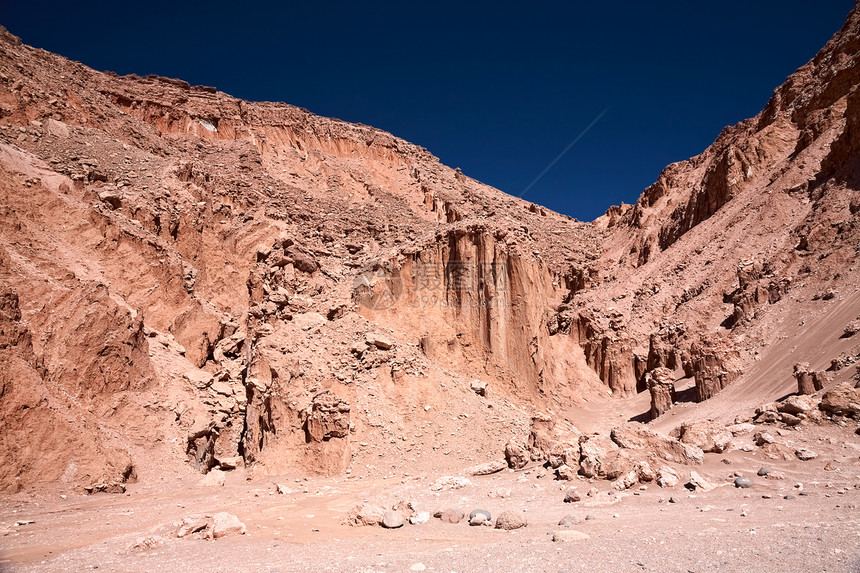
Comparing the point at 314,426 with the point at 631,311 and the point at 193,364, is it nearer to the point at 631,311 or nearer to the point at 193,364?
the point at 193,364

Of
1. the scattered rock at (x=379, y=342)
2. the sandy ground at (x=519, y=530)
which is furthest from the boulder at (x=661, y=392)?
the scattered rock at (x=379, y=342)

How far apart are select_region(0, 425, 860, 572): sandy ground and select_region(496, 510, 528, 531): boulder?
170 millimetres

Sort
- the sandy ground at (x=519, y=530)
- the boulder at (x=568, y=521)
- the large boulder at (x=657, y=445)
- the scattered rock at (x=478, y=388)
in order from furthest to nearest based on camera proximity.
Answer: the scattered rock at (x=478, y=388) < the large boulder at (x=657, y=445) < the boulder at (x=568, y=521) < the sandy ground at (x=519, y=530)

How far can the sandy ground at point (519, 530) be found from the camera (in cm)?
652

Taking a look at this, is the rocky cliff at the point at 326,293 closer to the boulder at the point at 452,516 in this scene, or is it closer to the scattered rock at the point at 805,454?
the scattered rock at the point at 805,454

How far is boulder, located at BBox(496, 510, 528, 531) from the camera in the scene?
9.09m

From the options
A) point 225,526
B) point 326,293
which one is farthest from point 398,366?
point 225,526

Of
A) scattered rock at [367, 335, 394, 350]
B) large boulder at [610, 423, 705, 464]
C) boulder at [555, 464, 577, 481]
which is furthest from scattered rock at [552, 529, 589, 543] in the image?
scattered rock at [367, 335, 394, 350]

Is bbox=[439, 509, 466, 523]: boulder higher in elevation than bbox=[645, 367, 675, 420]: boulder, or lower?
lower

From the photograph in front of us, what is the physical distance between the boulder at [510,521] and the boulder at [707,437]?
5164 mm

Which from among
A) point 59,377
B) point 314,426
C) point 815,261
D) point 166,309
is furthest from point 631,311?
point 59,377

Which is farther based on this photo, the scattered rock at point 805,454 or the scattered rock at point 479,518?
the scattered rock at point 805,454

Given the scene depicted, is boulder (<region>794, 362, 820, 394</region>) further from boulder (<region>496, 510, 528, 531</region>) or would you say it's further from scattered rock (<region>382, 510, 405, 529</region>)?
scattered rock (<region>382, 510, 405, 529</region>)

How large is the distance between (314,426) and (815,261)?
81.5 feet
